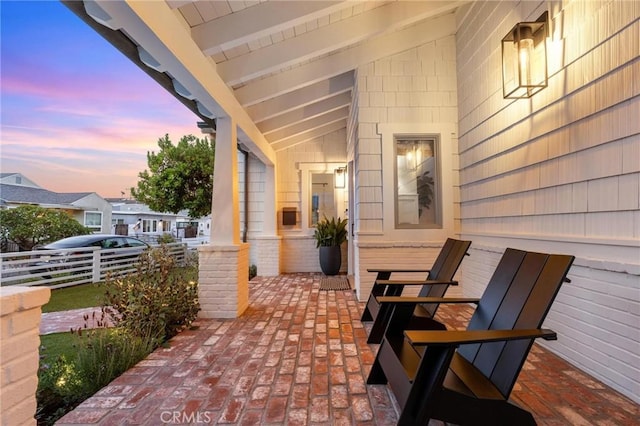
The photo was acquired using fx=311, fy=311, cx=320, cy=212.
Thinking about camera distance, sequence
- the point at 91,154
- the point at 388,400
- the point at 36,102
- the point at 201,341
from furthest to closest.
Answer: the point at 91,154
the point at 36,102
the point at 201,341
the point at 388,400

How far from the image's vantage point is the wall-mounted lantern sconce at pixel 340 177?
23.5ft

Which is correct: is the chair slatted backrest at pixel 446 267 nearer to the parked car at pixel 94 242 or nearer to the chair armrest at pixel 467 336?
the chair armrest at pixel 467 336

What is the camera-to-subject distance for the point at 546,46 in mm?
2689

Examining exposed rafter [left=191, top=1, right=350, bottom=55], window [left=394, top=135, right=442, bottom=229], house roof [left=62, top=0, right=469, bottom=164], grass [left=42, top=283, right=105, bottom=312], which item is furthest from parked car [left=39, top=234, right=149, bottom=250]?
window [left=394, top=135, right=442, bottom=229]

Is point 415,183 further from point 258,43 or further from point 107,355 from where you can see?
point 107,355

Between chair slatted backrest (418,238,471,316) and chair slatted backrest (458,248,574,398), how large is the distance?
2.33 ft

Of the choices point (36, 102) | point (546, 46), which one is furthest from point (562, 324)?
point (36, 102)

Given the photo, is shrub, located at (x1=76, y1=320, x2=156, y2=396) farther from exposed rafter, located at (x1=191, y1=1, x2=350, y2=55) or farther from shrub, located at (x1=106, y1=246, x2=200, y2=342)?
exposed rafter, located at (x1=191, y1=1, x2=350, y2=55)

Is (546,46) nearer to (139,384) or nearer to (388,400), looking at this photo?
(388,400)

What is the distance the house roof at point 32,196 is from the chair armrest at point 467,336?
418 inches

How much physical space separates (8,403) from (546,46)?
13.1 ft

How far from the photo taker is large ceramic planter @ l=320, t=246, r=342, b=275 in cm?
673

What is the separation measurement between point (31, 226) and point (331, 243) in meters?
7.24

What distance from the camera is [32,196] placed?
39.5 feet
